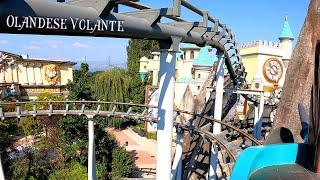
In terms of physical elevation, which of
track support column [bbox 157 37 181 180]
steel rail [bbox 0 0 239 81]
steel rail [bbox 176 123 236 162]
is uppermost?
steel rail [bbox 0 0 239 81]

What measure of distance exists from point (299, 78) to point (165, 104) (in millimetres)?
2711

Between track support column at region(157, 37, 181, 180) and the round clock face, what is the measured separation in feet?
93.7

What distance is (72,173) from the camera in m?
17.3

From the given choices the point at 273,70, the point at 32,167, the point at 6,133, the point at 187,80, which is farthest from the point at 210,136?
the point at 273,70

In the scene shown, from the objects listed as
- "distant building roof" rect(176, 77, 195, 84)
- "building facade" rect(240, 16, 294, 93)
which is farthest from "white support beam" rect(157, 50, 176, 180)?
"building facade" rect(240, 16, 294, 93)

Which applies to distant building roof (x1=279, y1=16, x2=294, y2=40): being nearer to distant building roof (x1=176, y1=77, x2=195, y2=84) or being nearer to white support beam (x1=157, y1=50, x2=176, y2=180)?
distant building roof (x1=176, y1=77, x2=195, y2=84)

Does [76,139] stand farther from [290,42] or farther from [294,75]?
[290,42]

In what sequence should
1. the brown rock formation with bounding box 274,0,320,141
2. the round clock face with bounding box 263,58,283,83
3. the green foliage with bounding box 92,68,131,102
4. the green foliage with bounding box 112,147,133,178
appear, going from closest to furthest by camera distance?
the brown rock formation with bounding box 274,0,320,141 < the green foliage with bounding box 112,147,133,178 < the round clock face with bounding box 263,58,283,83 < the green foliage with bounding box 92,68,131,102

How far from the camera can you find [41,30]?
324cm

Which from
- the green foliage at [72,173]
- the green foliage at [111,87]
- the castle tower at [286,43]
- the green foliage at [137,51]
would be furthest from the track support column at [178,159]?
the green foliage at [137,51]

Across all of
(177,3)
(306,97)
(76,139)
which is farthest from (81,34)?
(76,139)

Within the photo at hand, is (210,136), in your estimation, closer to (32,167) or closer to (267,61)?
(32,167)

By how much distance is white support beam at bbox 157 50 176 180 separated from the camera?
6281 millimetres

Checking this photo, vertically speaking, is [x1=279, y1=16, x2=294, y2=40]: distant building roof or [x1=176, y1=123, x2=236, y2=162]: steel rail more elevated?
[x1=279, y1=16, x2=294, y2=40]: distant building roof
